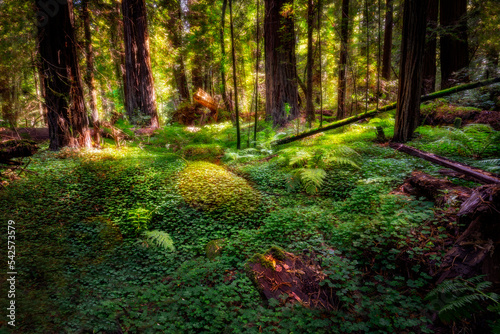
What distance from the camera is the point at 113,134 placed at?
7930 millimetres

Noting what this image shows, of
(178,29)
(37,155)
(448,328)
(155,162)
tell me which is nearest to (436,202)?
(448,328)

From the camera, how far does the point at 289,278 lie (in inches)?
106

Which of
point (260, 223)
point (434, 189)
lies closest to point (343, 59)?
point (434, 189)

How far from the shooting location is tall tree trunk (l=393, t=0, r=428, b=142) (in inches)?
209

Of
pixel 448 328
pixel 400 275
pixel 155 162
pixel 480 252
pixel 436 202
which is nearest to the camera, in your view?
pixel 448 328

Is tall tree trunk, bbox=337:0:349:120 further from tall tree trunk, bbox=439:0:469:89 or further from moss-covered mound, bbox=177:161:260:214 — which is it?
moss-covered mound, bbox=177:161:260:214

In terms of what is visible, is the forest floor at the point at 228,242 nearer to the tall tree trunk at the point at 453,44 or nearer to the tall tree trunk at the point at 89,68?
the tall tree trunk at the point at 89,68

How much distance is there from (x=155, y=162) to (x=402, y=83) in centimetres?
675

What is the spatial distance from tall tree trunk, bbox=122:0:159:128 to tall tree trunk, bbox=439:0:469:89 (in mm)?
11941

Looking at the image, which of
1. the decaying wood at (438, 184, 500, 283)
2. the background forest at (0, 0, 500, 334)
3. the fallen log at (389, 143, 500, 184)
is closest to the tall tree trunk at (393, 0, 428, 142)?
the background forest at (0, 0, 500, 334)

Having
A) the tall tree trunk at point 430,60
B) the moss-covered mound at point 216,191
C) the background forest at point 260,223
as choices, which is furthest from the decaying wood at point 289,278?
the tall tree trunk at point 430,60

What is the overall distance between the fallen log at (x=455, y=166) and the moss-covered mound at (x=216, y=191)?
3476 mm

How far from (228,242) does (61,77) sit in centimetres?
643

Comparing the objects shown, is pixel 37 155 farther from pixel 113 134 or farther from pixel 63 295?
pixel 63 295
